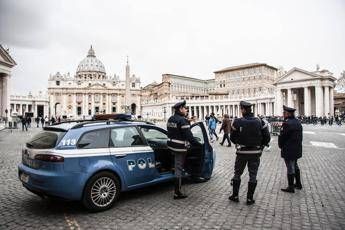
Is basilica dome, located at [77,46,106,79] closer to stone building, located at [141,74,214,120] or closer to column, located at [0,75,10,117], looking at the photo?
stone building, located at [141,74,214,120]

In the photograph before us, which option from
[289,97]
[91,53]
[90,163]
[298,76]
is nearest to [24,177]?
[90,163]

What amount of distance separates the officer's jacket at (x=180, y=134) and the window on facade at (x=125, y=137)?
2.27 feet

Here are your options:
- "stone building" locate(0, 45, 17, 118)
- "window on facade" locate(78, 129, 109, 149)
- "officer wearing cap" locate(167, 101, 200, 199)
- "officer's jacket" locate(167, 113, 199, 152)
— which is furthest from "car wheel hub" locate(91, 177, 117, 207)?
"stone building" locate(0, 45, 17, 118)

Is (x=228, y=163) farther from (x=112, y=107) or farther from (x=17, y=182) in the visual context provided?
(x=112, y=107)

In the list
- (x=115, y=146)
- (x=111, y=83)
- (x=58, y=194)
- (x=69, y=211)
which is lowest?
(x=69, y=211)

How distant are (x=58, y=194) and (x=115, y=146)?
1.39 meters

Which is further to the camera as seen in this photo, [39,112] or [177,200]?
[39,112]

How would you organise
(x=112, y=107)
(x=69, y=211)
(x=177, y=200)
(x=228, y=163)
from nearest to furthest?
(x=69, y=211) < (x=177, y=200) < (x=228, y=163) < (x=112, y=107)

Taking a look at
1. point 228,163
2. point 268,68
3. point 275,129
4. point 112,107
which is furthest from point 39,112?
point 228,163

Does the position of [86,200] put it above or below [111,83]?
below

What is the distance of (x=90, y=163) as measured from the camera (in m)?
5.66

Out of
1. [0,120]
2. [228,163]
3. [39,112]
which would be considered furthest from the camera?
[39,112]

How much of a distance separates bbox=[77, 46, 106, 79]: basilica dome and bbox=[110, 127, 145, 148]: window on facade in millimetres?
144419

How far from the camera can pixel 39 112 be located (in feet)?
420
